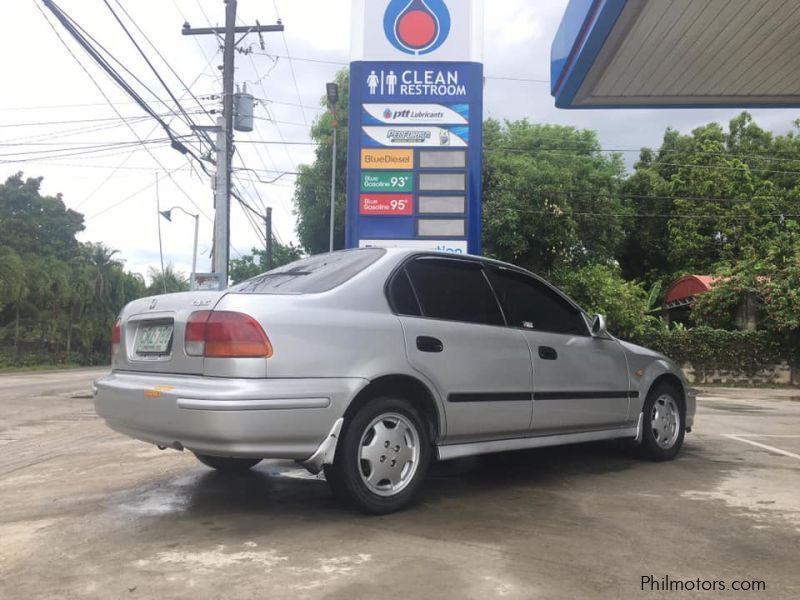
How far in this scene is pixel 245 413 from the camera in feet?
11.3

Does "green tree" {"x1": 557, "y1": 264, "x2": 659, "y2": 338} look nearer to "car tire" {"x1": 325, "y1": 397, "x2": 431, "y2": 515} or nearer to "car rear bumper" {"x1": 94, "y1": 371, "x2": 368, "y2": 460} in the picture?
"car tire" {"x1": 325, "y1": 397, "x2": 431, "y2": 515}

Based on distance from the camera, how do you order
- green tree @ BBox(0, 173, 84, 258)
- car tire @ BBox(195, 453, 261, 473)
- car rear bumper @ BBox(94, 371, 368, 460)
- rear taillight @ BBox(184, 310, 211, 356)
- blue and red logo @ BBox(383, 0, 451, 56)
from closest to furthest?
1. car rear bumper @ BBox(94, 371, 368, 460)
2. rear taillight @ BBox(184, 310, 211, 356)
3. car tire @ BBox(195, 453, 261, 473)
4. blue and red logo @ BBox(383, 0, 451, 56)
5. green tree @ BBox(0, 173, 84, 258)

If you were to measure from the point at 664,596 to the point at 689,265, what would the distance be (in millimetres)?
30012

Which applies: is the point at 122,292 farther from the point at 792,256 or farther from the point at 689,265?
the point at 792,256

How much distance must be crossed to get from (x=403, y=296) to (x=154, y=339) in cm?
149

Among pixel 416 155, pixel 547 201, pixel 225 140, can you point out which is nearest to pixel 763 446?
pixel 416 155

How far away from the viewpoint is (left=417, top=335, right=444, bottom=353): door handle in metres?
4.09

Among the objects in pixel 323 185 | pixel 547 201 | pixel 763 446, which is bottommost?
pixel 763 446

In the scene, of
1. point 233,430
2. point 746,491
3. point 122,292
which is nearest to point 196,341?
point 233,430

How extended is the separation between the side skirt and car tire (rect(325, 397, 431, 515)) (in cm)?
19

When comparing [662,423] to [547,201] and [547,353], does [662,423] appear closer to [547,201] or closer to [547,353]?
[547,353]

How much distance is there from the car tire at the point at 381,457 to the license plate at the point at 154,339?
1151mm

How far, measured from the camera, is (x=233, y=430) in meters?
3.44

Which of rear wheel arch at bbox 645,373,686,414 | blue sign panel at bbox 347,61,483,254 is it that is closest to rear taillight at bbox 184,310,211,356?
rear wheel arch at bbox 645,373,686,414
